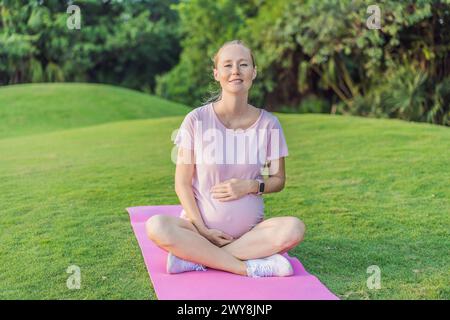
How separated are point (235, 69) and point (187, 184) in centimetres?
64

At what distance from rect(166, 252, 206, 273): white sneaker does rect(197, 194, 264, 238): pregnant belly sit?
237 mm

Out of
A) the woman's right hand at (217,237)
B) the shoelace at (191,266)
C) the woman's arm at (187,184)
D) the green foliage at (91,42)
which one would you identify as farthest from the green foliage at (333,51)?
the shoelace at (191,266)

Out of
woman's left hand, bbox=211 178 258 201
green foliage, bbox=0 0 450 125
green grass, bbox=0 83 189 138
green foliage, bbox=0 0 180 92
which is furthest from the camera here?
green foliage, bbox=0 0 180 92

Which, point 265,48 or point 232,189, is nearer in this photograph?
point 232,189

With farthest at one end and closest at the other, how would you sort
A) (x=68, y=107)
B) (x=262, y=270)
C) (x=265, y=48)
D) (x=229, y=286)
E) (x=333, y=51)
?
1. (x=265, y=48)
2. (x=68, y=107)
3. (x=333, y=51)
4. (x=262, y=270)
5. (x=229, y=286)

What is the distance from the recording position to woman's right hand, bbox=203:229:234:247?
3.34 metres

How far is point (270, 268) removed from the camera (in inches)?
127

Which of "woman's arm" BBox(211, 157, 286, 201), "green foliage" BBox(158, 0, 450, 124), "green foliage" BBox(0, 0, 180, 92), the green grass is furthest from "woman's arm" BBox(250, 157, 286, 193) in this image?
"green foliage" BBox(0, 0, 180, 92)

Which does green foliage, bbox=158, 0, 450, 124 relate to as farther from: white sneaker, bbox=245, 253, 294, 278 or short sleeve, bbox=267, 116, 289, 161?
white sneaker, bbox=245, 253, 294, 278

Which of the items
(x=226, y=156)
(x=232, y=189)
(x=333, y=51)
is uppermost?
(x=333, y=51)

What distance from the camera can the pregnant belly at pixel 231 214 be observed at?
3371 mm

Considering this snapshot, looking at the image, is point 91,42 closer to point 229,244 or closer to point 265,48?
point 265,48

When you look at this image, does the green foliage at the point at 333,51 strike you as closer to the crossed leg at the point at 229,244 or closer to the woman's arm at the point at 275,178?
the woman's arm at the point at 275,178

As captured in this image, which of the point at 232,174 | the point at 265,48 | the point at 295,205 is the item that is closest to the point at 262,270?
the point at 232,174
